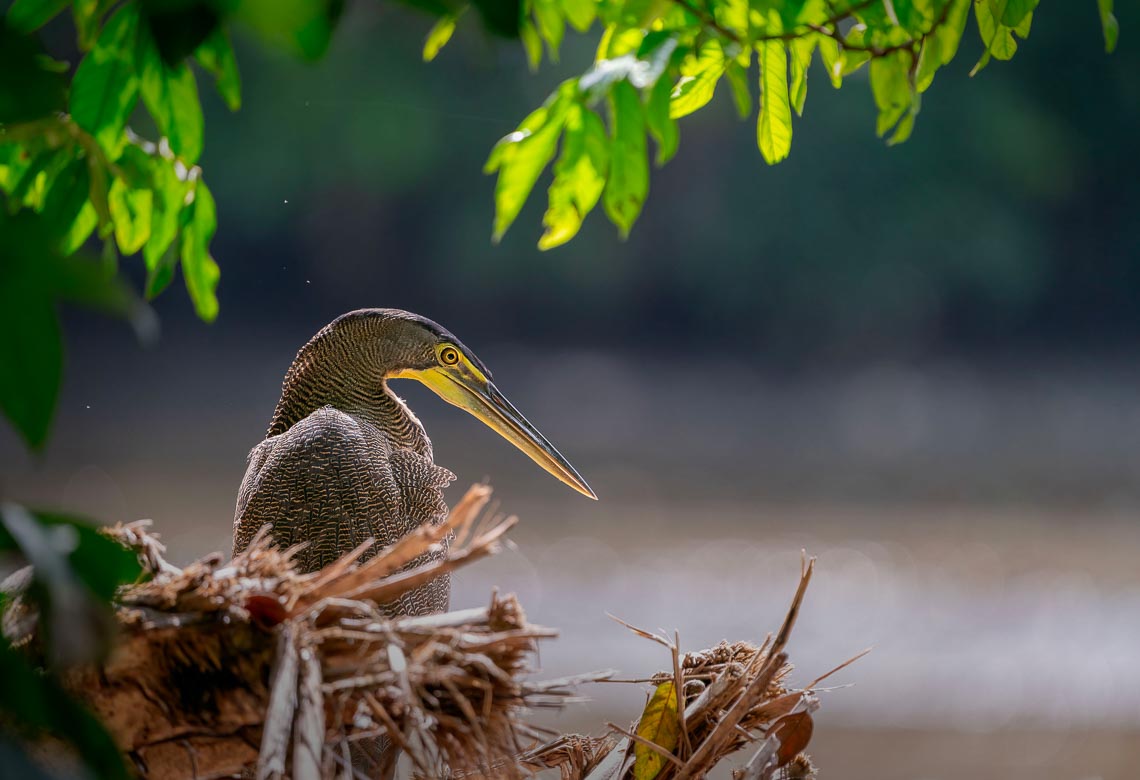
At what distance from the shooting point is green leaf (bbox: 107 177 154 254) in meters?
0.79

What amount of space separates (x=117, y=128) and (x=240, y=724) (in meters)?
0.37

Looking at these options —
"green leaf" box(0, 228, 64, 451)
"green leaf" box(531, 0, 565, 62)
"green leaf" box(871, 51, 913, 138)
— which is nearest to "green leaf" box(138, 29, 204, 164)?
"green leaf" box(531, 0, 565, 62)

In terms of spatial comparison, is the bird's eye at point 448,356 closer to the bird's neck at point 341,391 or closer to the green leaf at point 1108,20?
the bird's neck at point 341,391

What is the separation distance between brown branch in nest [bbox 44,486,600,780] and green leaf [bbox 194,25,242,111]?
0.25 meters

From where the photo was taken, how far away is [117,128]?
0.70m

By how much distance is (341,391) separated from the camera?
3.78ft

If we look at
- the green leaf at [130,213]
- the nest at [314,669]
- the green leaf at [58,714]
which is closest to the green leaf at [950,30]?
the nest at [314,669]

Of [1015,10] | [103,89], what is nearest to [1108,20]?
[1015,10]

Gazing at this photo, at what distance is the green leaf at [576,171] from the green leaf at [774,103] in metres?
0.16

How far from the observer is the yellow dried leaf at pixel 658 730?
0.81 metres

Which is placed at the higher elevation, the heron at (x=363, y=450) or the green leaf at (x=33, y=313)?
the heron at (x=363, y=450)

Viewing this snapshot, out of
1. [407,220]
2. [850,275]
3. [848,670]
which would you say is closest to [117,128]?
[848,670]

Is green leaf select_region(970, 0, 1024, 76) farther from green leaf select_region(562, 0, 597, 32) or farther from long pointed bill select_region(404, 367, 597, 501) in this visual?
long pointed bill select_region(404, 367, 597, 501)

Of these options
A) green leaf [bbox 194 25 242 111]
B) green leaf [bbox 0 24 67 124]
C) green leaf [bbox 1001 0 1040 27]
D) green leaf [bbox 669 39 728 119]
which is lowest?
green leaf [bbox 0 24 67 124]
